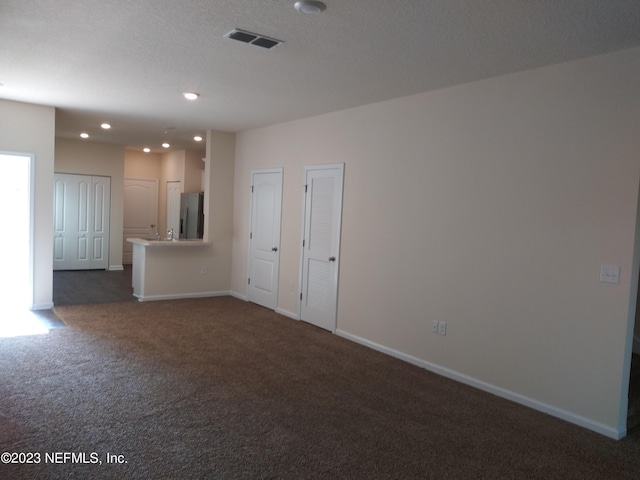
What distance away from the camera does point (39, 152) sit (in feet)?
19.2

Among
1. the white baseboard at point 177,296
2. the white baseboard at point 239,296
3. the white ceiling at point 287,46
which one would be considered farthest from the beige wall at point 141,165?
the white ceiling at point 287,46

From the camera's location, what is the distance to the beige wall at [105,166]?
30.5 ft

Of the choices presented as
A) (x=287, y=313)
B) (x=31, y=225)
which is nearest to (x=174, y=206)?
(x=31, y=225)

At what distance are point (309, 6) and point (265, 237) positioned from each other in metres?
4.43

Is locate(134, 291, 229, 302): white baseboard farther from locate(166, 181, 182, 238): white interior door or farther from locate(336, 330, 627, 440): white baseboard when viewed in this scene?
locate(336, 330, 627, 440): white baseboard

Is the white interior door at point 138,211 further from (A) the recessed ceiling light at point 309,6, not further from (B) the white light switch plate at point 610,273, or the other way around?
(B) the white light switch plate at point 610,273

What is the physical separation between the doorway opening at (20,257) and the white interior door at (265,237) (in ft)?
9.23

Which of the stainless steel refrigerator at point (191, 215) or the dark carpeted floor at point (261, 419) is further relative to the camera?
the stainless steel refrigerator at point (191, 215)

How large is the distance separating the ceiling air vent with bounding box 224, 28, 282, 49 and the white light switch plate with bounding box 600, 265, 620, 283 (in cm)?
276

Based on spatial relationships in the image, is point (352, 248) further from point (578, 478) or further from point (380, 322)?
point (578, 478)

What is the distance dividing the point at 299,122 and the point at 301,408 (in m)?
3.88

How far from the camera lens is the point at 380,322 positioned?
493 cm

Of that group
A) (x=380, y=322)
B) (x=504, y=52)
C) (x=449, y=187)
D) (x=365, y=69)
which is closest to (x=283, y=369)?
(x=380, y=322)

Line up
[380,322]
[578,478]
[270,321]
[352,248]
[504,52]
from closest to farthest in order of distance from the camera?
[578,478] < [504,52] < [380,322] < [352,248] < [270,321]
